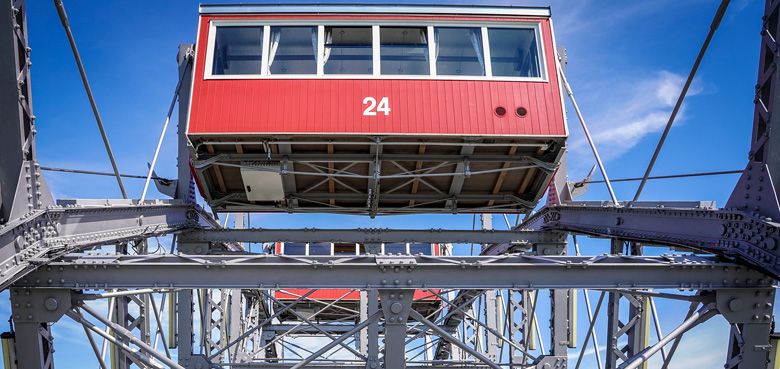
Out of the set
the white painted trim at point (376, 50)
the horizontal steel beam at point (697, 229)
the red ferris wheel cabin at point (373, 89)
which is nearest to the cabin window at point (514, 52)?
the red ferris wheel cabin at point (373, 89)

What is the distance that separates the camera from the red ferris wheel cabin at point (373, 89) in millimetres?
11055

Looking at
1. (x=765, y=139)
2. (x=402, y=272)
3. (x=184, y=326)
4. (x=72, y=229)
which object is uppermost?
A: (x=765, y=139)

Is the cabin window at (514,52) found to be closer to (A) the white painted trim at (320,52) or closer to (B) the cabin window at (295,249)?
(A) the white painted trim at (320,52)

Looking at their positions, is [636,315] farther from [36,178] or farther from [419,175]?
[36,178]

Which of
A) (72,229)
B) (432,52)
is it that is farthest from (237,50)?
(72,229)

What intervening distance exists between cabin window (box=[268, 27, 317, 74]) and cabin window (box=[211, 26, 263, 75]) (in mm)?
259

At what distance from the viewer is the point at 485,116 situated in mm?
11102

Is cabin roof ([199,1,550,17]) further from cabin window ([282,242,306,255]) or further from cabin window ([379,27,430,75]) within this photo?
cabin window ([282,242,306,255])

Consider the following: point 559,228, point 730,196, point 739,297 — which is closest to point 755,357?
point 739,297

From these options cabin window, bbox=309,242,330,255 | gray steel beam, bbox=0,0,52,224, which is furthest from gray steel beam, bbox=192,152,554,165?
cabin window, bbox=309,242,330,255

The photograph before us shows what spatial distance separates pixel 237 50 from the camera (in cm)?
1159

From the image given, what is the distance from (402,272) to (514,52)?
575 centimetres

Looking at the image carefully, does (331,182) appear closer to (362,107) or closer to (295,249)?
(362,107)

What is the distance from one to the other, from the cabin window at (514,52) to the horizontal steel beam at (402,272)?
4.56 m
